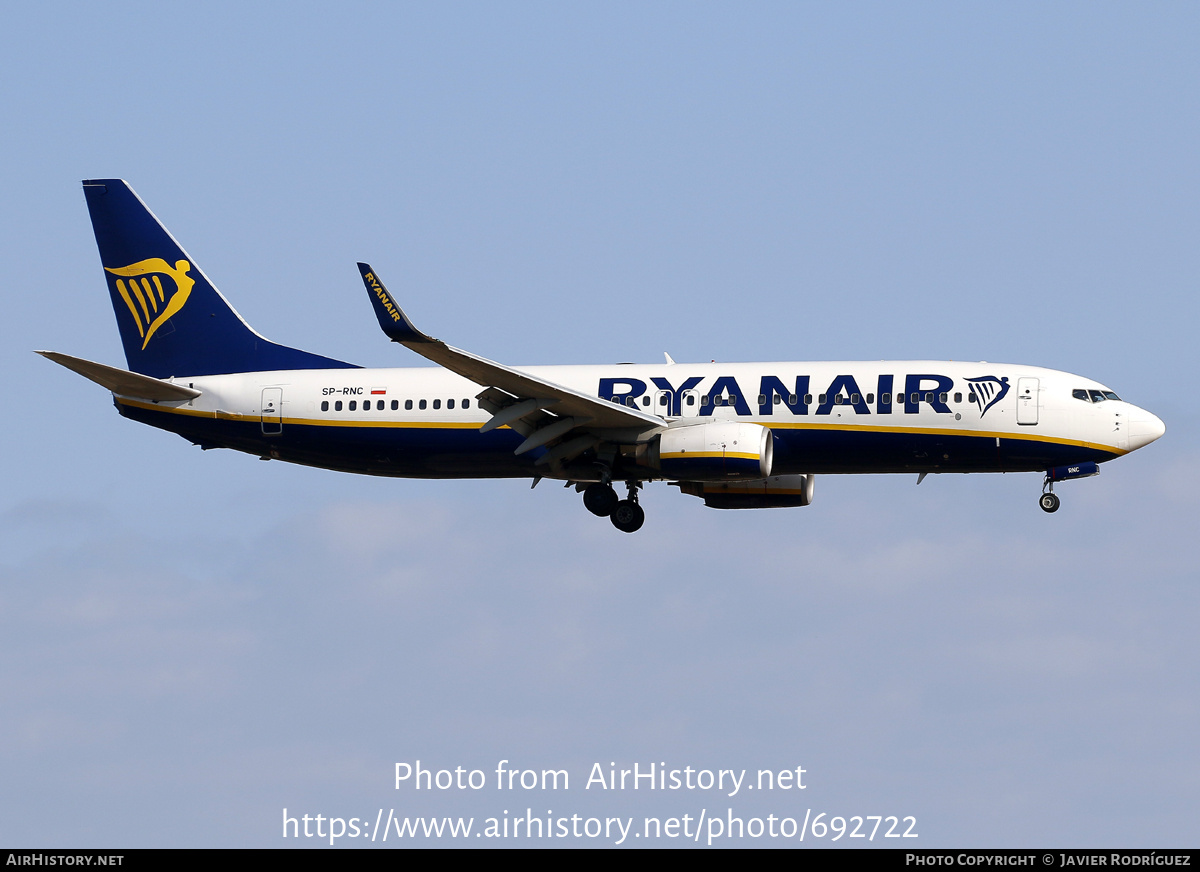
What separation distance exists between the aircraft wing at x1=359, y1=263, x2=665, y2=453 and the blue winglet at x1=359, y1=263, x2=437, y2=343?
1013 mm

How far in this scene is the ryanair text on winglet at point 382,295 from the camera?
3947 cm

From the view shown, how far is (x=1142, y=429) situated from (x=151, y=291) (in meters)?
30.6

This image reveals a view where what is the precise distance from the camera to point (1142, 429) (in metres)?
45.3

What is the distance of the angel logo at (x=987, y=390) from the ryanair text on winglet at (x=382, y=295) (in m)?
16.3

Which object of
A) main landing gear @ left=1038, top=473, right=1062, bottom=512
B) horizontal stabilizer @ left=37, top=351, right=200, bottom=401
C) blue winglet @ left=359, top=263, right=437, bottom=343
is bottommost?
main landing gear @ left=1038, top=473, right=1062, bottom=512

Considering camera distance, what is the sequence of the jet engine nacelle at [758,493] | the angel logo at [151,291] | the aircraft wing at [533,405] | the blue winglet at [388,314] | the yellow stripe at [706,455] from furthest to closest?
the angel logo at [151,291]
the jet engine nacelle at [758,493]
the yellow stripe at [706,455]
the aircraft wing at [533,405]
the blue winglet at [388,314]

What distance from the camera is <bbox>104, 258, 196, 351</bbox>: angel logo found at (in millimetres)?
52250

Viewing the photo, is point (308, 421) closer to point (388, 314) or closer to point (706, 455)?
point (388, 314)

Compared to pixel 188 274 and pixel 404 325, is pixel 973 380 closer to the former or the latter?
pixel 404 325

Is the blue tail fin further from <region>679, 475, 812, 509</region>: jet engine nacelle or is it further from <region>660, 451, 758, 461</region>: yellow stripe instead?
<region>679, 475, 812, 509</region>: jet engine nacelle

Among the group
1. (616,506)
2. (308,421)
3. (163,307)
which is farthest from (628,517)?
(163,307)

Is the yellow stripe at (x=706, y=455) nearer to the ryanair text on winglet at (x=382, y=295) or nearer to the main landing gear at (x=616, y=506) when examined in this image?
the main landing gear at (x=616, y=506)

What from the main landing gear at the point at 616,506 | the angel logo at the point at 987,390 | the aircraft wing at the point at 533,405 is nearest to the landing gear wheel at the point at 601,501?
the main landing gear at the point at 616,506

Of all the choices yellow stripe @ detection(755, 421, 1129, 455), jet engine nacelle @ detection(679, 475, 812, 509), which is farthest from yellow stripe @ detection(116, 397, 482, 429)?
yellow stripe @ detection(755, 421, 1129, 455)
